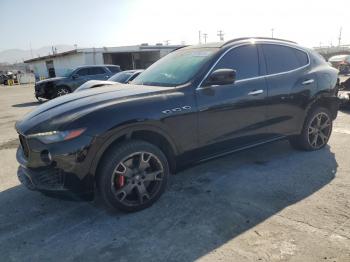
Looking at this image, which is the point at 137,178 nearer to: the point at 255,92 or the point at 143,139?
the point at 143,139

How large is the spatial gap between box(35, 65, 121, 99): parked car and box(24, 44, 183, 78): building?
15.9 meters

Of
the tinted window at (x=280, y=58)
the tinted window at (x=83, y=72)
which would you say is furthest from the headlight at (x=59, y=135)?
the tinted window at (x=83, y=72)

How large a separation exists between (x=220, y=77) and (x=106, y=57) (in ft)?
109

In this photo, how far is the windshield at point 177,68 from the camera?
4.13m

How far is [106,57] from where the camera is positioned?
116ft

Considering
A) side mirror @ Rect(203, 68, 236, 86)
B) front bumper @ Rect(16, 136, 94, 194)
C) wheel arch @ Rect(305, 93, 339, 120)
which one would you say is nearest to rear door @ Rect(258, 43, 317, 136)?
wheel arch @ Rect(305, 93, 339, 120)

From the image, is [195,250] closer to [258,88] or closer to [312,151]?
[258,88]

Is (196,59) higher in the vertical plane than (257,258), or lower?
higher

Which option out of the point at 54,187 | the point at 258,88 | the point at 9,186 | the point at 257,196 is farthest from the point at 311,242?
the point at 9,186

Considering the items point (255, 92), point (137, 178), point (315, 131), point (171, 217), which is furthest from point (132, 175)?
point (315, 131)

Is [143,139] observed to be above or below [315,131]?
above

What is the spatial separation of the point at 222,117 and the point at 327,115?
2283 millimetres

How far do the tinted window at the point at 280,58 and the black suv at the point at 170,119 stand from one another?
18 mm

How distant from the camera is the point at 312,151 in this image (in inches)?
214
